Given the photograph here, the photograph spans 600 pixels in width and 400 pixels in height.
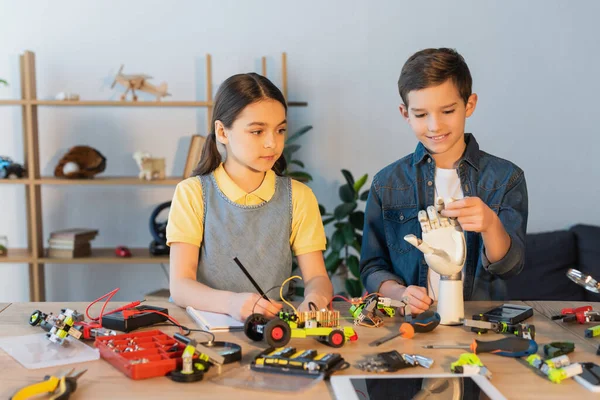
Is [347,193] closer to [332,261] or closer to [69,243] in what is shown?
[332,261]

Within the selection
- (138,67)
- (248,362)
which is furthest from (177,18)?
(248,362)

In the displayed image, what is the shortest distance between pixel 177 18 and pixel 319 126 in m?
0.91

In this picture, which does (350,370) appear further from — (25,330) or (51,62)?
(51,62)

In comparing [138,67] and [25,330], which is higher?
[138,67]

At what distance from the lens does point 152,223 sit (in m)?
3.30

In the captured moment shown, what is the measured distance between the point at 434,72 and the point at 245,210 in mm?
594

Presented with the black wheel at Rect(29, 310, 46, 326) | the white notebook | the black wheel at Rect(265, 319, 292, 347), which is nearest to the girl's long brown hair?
the white notebook

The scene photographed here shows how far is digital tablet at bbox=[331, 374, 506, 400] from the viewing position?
3.25 feet

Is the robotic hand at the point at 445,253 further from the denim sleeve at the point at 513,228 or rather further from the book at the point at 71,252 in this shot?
the book at the point at 71,252

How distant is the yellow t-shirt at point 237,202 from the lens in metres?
1.69

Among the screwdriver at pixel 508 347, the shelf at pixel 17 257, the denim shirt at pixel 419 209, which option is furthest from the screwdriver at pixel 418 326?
the shelf at pixel 17 257

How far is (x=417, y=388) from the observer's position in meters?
1.03

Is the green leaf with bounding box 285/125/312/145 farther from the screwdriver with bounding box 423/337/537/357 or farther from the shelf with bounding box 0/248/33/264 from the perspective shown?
the screwdriver with bounding box 423/337/537/357

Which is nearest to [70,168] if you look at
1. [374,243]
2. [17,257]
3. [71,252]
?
[71,252]
